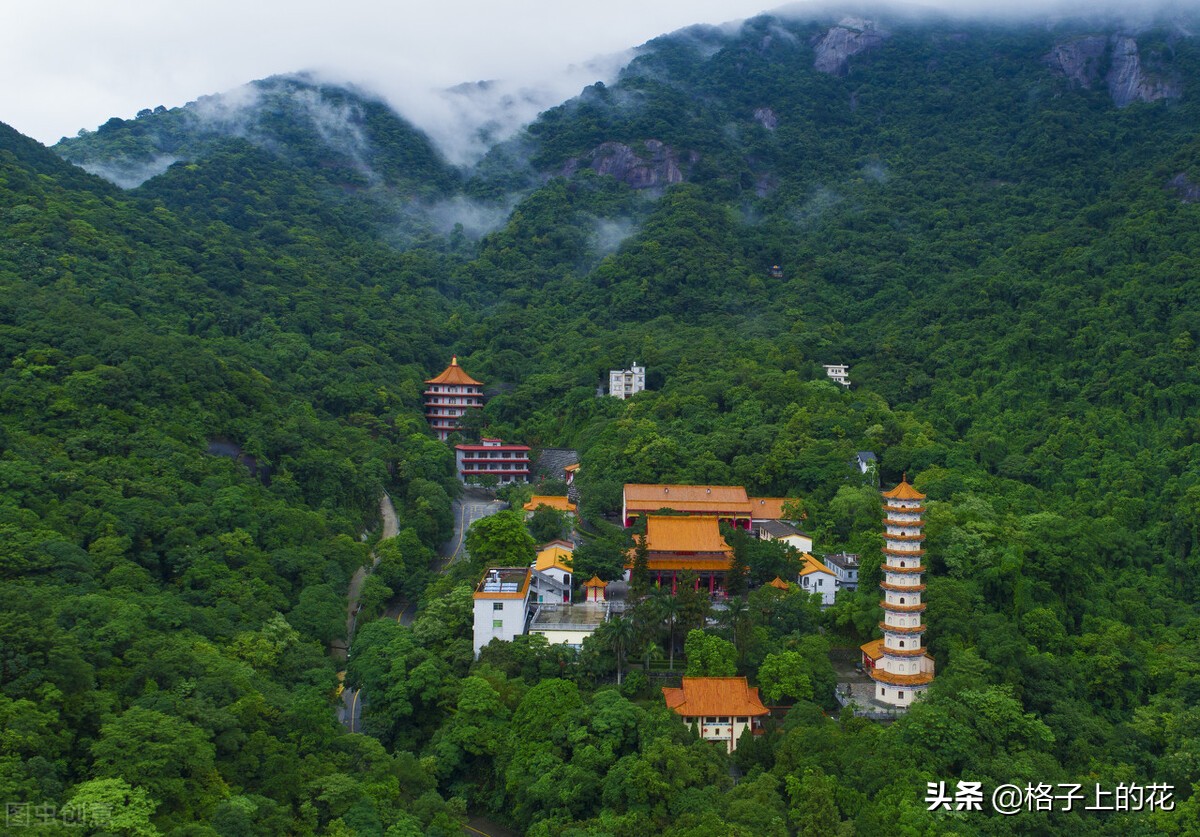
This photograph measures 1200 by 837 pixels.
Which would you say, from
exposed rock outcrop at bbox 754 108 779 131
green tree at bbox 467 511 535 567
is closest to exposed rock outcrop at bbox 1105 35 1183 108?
exposed rock outcrop at bbox 754 108 779 131

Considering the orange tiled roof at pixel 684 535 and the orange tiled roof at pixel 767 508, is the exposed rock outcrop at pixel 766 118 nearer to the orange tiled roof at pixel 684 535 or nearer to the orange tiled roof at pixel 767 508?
the orange tiled roof at pixel 767 508


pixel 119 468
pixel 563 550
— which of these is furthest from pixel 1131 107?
pixel 119 468

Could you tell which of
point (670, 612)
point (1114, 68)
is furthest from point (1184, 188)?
point (670, 612)

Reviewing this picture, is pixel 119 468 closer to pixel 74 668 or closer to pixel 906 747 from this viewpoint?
pixel 74 668

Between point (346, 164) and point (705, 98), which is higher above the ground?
point (705, 98)

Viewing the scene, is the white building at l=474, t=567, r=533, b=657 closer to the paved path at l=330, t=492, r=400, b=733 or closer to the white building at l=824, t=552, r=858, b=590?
the paved path at l=330, t=492, r=400, b=733

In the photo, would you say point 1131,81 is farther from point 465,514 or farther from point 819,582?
point 819,582
